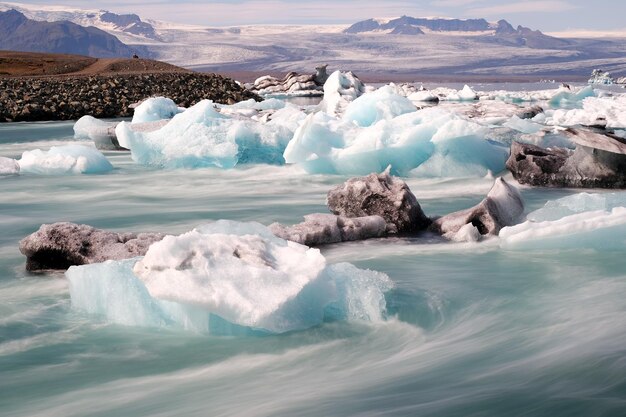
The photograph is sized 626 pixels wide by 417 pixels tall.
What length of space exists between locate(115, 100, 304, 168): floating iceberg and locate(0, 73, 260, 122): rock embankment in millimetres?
15306

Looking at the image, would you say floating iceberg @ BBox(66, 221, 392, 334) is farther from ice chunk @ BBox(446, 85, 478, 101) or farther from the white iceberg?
ice chunk @ BBox(446, 85, 478, 101)

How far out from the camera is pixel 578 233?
626 centimetres

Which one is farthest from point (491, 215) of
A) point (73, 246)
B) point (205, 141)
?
point (205, 141)

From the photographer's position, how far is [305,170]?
11.9 m

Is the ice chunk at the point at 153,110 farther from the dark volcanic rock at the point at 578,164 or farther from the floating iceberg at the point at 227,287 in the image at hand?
the floating iceberg at the point at 227,287

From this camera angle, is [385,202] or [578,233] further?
[385,202]

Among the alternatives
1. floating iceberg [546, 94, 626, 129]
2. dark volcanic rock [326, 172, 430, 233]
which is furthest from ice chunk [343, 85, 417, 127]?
floating iceberg [546, 94, 626, 129]

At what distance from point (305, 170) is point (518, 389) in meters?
8.51

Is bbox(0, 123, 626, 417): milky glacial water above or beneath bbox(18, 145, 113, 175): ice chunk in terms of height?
above

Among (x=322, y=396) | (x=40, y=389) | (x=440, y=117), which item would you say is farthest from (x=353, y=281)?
(x=440, y=117)

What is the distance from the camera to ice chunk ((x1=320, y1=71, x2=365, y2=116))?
2344 cm

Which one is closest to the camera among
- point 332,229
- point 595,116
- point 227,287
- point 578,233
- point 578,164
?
point 227,287

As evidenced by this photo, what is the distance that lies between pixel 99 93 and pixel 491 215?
2648 centimetres

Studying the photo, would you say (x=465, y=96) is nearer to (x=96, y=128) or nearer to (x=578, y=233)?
(x=96, y=128)
